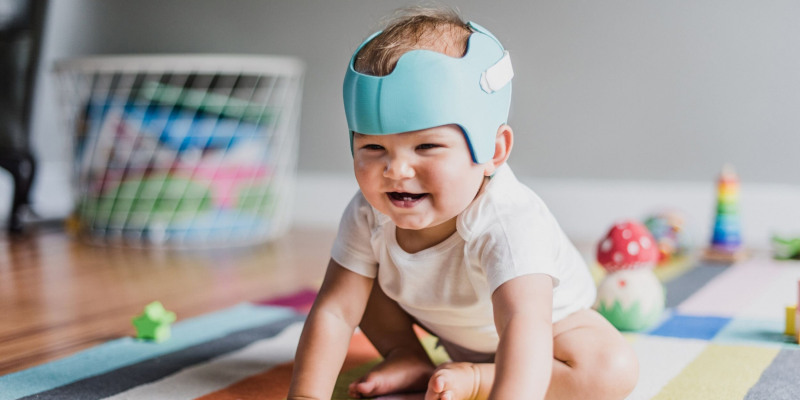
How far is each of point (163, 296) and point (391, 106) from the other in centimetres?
84

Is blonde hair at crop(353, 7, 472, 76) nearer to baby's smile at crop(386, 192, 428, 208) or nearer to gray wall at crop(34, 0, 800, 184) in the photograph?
baby's smile at crop(386, 192, 428, 208)

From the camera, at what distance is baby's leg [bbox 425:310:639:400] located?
801mm

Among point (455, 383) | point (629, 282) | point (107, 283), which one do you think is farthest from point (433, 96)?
point (107, 283)

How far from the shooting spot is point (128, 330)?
1.18m

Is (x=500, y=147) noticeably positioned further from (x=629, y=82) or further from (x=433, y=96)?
(x=629, y=82)

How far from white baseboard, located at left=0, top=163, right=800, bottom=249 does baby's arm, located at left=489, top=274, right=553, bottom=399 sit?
4.12 ft

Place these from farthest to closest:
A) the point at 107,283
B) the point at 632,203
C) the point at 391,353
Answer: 1. the point at 632,203
2. the point at 107,283
3. the point at 391,353

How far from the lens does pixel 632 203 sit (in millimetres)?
2104

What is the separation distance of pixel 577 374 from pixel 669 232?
1.12 meters

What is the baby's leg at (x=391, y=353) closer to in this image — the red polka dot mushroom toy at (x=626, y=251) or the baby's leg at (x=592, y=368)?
the baby's leg at (x=592, y=368)

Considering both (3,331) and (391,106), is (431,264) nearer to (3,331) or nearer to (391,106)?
(391,106)

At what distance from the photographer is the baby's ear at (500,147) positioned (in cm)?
79

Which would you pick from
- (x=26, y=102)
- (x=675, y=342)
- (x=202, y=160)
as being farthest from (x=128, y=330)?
(x=26, y=102)

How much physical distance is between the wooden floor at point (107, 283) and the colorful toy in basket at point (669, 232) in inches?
29.0
